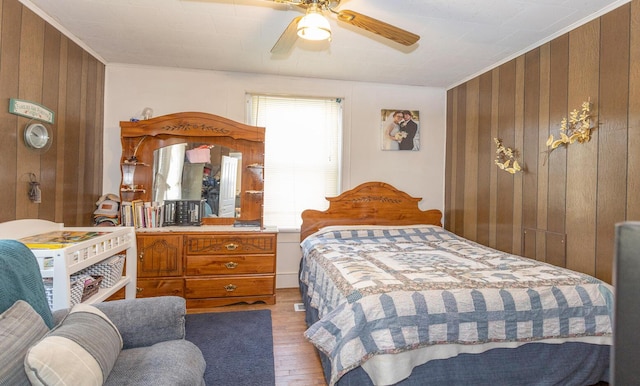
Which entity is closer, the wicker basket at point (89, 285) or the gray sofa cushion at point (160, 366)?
the gray sofa cushion at point (160, 366)

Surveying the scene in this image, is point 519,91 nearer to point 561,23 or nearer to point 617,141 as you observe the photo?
point 561,23

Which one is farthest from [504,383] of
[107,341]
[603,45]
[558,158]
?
[603,45]

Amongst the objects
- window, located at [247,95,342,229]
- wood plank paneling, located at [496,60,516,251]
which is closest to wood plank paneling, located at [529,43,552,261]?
wood plank paneling, located at [496,60,516,251]

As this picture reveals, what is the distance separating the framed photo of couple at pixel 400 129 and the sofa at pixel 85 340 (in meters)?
2.94

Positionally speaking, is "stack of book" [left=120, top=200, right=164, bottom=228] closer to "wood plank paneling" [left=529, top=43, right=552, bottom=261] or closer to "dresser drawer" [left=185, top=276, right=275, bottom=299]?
"dresser drawer" [left=185, top=276, right=275, bottom=299]

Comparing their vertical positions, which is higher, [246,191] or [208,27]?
[208,27]


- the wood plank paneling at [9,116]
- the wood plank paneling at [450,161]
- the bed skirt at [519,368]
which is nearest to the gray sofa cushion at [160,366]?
the bed skirt at [519,368]

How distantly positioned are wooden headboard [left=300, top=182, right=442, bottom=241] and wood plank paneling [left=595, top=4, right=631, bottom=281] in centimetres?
183

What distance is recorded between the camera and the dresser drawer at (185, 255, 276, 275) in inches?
119

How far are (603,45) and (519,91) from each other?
717 mm

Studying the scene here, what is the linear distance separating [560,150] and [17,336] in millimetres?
3266

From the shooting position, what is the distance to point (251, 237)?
313 cm

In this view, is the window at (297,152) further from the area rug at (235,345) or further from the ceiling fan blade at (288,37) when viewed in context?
the ceiling fan blade at (288,37)

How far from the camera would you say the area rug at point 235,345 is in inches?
78.7
